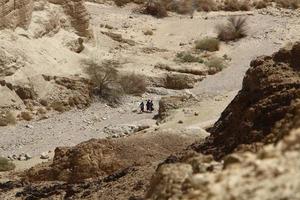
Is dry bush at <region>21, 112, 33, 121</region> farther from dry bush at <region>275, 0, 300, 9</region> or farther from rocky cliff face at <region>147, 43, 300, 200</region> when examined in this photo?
dry bush at <region>275, 0, 300, 9</region>

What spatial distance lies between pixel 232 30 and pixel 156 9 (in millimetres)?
3795

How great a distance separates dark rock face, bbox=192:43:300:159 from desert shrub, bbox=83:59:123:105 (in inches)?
596

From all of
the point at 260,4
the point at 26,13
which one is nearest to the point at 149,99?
the point at 26,13

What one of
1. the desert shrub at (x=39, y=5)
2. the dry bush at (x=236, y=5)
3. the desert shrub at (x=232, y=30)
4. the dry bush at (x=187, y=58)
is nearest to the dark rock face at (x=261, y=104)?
the desert shrub at (x=39, y=5)

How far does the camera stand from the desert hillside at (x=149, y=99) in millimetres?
4578

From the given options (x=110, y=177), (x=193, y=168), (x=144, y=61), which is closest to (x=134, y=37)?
(x=144, y=61)

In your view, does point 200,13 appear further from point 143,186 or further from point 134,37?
point 143,186

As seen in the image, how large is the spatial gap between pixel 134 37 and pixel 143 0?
5.47m

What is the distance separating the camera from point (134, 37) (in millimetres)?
27688

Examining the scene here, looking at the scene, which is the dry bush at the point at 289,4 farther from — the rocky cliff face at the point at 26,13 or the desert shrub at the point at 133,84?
the desert shrub at the point at 133,84

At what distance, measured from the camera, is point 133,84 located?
24016 mm

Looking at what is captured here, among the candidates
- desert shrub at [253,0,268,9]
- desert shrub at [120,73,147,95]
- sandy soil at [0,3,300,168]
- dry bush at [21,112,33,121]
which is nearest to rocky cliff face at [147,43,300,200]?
sandy soil at [0,3,300,168]

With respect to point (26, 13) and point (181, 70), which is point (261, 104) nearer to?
point (26, 13)

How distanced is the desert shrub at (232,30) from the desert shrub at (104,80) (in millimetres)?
6108
